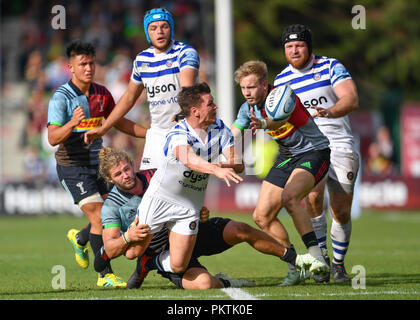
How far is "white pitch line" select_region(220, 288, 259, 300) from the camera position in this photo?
694 cm

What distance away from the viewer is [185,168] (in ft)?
24.2

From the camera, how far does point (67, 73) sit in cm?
2416

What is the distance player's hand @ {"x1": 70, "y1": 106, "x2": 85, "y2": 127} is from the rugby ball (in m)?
1.99

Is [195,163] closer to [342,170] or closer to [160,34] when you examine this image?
[160,34]

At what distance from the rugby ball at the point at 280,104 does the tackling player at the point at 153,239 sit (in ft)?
3.68

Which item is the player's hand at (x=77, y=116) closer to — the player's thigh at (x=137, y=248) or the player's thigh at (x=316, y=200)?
the player's thigh at (x=137, y=248)

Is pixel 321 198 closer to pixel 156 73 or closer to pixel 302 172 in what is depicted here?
pixel 302 172

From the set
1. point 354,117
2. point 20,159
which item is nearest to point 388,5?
point 354,117

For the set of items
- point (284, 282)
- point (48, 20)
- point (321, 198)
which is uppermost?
point (48, 20)

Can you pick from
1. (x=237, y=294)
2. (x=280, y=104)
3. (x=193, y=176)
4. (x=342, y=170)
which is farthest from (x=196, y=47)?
(x=237, y=294)

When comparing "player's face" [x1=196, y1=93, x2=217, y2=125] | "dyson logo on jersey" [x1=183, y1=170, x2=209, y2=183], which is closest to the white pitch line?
"dyson logo on jersey" [x1=183, y1=170, x2=209, y2=183]

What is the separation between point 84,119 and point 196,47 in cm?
1816

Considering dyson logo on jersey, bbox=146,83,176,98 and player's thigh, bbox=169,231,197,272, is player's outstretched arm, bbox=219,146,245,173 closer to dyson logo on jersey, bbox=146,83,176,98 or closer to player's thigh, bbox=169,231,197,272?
player's thigh, bbox=169,231,197,272

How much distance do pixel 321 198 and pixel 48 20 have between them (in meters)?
20.2
